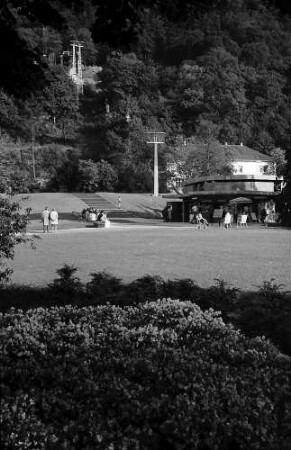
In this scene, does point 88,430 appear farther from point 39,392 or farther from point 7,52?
point 7,52

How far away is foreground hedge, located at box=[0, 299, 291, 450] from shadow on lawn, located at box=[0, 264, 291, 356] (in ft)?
4.16

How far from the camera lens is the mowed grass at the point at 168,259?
12461mm

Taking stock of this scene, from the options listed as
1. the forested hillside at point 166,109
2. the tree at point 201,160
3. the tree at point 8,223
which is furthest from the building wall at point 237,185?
the tree at point 8,223

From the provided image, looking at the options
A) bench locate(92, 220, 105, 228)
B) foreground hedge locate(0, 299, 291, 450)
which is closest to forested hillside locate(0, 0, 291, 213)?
bench locate(92, 220, 105, 228)

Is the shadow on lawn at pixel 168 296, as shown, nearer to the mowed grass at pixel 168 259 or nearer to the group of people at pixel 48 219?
the mowed grass at pixel 168 259

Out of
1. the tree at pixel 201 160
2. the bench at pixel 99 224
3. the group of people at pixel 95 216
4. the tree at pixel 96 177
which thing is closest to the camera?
the bench at pixel 99 224

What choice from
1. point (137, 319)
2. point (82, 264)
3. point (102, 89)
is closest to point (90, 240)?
point (82, 264)

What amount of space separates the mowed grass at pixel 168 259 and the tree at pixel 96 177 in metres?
46.8

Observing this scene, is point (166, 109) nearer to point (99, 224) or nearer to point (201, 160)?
point (201, 160)

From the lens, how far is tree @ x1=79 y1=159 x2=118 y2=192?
68.6 metres

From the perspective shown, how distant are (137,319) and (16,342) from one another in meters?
1.58

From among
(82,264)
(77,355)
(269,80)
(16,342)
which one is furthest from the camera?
(269,80)

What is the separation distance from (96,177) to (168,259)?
53.8m

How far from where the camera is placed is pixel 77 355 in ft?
15.4
